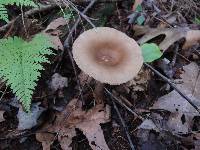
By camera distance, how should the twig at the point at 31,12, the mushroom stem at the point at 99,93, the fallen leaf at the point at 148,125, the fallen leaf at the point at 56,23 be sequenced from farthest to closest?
1. the fallen leaf at the point at 56,23
2. the twig at the point at 31,12
3. the mushroom stem at the point at 99,93
4. the fallen leaf at the point at 148,125

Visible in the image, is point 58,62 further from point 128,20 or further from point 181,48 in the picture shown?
point 181,48

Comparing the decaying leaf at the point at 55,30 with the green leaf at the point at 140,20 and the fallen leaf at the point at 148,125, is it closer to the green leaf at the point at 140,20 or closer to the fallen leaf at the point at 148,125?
the green leaf at the point at 140,20

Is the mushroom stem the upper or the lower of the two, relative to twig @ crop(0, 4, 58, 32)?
lower

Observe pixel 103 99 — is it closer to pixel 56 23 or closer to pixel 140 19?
pixel 56 23

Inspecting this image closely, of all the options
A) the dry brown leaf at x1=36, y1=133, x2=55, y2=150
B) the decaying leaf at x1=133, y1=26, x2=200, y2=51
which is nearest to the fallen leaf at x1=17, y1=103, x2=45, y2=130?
the dry brown leaf at x1=36, y1=133, x2=55, y2=150

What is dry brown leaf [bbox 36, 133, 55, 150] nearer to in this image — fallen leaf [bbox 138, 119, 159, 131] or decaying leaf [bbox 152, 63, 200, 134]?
fallen leaf [bbox 138, 119, 159, 131]

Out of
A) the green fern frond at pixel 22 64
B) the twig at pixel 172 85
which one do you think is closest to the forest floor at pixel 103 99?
the twig at pixel 172 85

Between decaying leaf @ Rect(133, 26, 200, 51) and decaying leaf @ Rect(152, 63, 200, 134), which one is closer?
decaying leaf @ Rect(152, 63, 200, 134)
